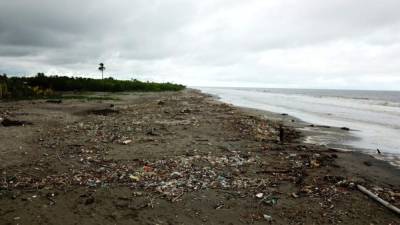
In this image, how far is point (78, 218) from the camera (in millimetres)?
6746

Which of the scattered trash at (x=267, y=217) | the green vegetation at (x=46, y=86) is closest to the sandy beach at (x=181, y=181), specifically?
the scattered trash at (x=267, y=217)

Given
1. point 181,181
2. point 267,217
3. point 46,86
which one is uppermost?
point 46,86

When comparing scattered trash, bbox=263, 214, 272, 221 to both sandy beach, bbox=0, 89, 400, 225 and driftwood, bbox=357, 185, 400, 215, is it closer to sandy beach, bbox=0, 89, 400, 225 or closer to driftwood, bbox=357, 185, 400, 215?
sandy beach, bbox=0, 89, 400, 225

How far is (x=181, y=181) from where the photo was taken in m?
8.85

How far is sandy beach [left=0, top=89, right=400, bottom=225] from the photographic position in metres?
7.03

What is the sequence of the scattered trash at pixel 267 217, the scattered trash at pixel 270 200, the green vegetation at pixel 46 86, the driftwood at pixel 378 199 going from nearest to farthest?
1. the scattered trash at pixel 267 217
2. the driftwood at pixel 378 199
3. the scattered trash at pixel 270 200
4. the green vegetation at pixel 46 86

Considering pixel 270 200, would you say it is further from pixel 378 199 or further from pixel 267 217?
pixel 378 199

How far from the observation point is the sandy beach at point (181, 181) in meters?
7.03

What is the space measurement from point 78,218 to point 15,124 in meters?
11.8

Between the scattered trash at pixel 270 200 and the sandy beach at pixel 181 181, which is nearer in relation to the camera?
the sandy beach at pixel 181 181

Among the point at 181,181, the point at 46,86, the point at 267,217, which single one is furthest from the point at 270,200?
the point at 46,86

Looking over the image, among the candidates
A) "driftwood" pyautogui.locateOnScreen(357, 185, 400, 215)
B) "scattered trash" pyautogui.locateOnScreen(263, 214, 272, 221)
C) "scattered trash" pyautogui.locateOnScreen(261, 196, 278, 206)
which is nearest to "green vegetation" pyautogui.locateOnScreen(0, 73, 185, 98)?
"scattered trash" pyautogui.locateOnScreen(261, 196, 278, 206)

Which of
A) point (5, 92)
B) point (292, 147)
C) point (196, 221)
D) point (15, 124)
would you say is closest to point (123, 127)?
point (15, 124)

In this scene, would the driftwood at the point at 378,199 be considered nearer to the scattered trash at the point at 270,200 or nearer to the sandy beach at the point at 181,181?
the sandy beach at the point at 181,181
